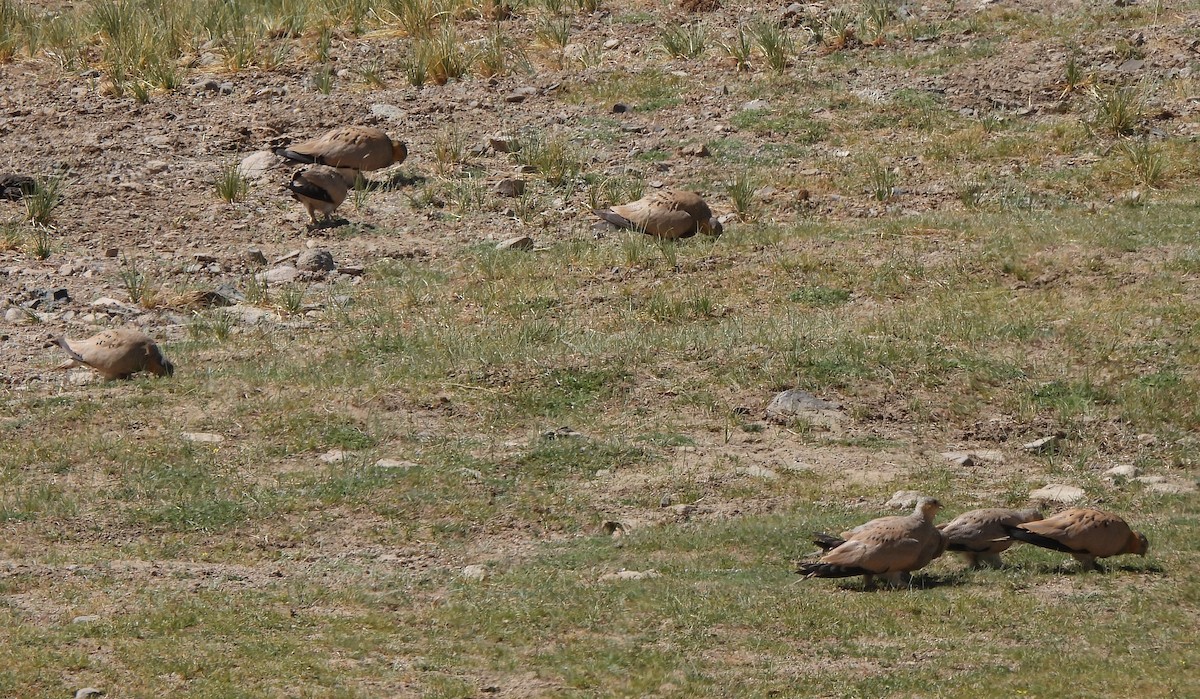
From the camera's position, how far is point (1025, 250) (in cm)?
1186

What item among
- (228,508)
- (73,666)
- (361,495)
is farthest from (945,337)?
(73,666)

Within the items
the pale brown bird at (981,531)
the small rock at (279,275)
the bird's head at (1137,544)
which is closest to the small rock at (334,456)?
the pale brown bird at (981,531)

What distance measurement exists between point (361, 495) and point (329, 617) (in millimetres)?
1720

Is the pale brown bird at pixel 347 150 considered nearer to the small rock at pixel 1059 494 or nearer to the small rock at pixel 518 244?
the small rock at pixel 518 244

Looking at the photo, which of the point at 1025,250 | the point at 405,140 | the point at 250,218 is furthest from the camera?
the point at 405,140

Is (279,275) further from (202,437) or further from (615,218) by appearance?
(202,437)

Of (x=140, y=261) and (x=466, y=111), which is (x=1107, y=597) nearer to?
(x=140, y=261)

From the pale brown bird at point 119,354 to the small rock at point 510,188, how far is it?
4421 millimetres

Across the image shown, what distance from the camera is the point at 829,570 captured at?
698 cm

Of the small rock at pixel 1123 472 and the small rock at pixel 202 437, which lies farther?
the small rock at pixel 202 437

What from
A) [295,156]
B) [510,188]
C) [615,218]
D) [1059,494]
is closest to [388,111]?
[295,156]

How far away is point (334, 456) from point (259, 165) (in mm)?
6565

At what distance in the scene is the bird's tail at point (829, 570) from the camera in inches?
275

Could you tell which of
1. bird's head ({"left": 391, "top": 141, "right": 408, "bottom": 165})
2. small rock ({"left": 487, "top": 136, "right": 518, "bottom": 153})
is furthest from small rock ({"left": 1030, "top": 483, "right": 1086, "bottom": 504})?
bird's head ({"left": 391, "top": 141, "right": 408, "bottom": 165})
